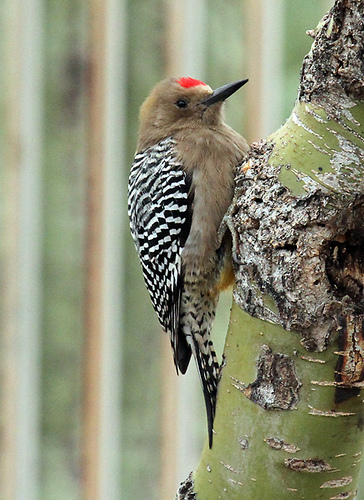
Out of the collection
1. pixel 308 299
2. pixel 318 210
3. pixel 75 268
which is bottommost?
pixel 75 268

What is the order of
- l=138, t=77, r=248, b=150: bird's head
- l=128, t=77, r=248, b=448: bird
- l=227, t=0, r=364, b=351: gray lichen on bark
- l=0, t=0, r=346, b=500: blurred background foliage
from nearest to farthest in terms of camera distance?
l=227, t=0, r=364, b=351: gray lichen on bark → l=128, t=77, r=248, b=448: bird → l=138, t=77, r=248, b=150: bird's head → l=0, t=0, r=346, b=500: blurred background foliage

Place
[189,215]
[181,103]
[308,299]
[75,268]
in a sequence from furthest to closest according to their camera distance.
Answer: [75,268]
[181,103]
[189,215]
[308,299]

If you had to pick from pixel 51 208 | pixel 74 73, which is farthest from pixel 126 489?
pixel 74 73

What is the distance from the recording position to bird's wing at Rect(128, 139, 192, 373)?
1829mm

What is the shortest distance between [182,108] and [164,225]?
44 cm

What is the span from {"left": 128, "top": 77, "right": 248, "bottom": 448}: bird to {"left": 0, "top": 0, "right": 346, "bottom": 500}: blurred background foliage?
1001 mm

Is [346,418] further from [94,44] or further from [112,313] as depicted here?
[94,44]

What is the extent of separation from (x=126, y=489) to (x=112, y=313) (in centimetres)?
85

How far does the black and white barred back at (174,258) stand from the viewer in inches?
71.9

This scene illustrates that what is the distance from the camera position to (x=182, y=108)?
2.08 meters

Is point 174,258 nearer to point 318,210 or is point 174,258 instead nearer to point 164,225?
point 164,225

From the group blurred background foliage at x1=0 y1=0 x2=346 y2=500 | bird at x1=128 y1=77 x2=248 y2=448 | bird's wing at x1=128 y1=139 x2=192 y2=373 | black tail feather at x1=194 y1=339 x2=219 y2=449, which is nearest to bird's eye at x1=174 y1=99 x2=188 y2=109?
bird at x1=128 y1=77 x2=248 y2=448

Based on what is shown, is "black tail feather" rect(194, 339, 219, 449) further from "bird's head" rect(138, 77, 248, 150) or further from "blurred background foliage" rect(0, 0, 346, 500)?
"blurred background foliage" rect(0, 0, 346, 500)

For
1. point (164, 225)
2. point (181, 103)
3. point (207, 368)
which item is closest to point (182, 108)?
point (181, 103)
